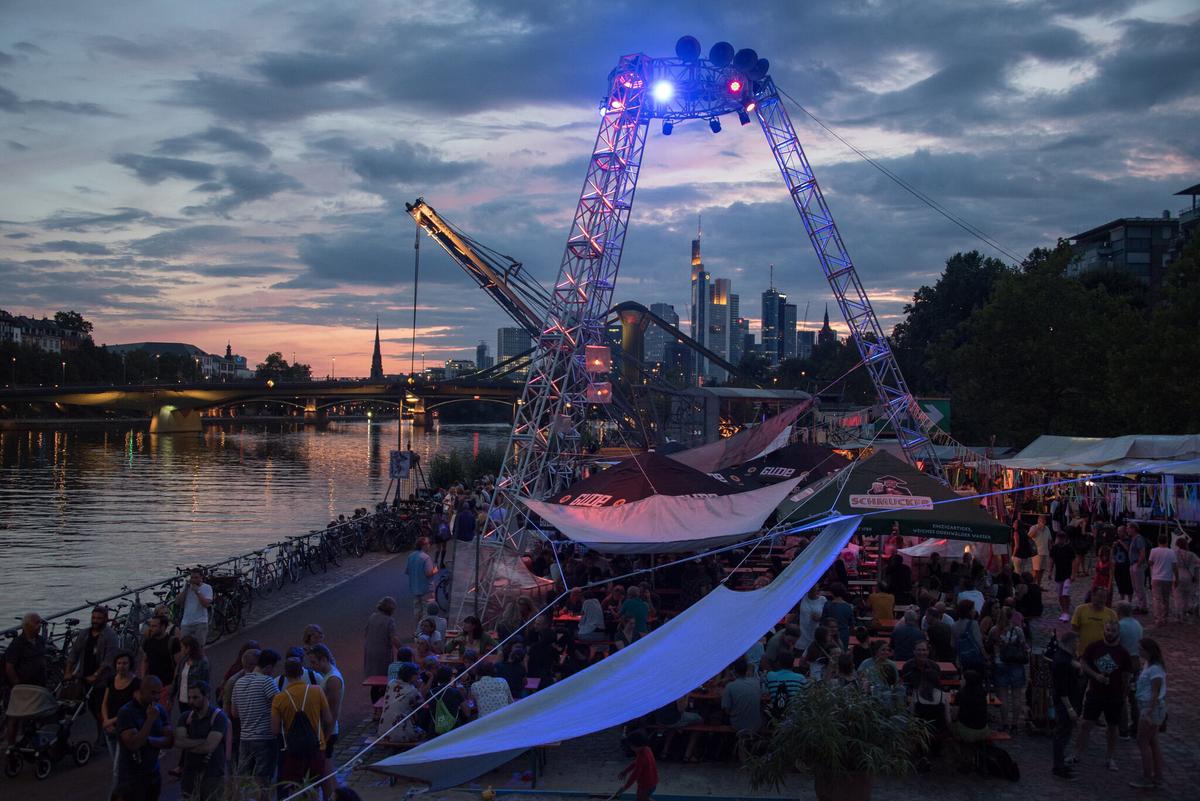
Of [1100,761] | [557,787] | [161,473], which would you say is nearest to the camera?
[557,787]

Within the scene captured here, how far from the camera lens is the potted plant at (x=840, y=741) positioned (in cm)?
604

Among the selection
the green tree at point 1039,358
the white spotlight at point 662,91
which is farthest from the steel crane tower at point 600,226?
the green tree at point 1039,358

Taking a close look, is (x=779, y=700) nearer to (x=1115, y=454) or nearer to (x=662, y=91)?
(x=1115, y=454)

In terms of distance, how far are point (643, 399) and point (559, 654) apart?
141ft

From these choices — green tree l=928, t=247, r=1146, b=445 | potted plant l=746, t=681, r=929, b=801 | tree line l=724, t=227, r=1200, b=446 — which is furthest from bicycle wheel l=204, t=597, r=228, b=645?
green tree l=928, t=247, r=1146, b=445

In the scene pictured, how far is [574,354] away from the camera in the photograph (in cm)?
1766

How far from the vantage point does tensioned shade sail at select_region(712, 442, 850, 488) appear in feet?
56.5

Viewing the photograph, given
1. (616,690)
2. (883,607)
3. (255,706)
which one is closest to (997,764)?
(883,607)

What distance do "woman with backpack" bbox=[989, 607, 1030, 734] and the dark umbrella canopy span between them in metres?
5.59

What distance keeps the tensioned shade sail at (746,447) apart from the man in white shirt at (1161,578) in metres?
7.37

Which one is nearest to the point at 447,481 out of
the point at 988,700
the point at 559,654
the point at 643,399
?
the point at 643,399

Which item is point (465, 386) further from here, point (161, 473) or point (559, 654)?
point (559, 654)

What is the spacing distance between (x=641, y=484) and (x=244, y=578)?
8.50 meters

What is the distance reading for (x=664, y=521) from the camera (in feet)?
42.5
